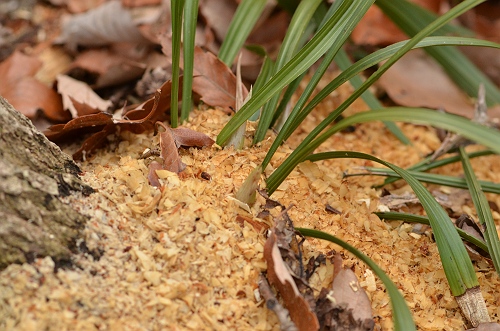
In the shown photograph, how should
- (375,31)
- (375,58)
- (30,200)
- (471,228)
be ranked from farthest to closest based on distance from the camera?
(375,31) < (471,228) < (375,58) < (30,200)

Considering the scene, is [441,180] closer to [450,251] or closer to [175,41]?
[450,251]

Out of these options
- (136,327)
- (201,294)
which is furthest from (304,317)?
(136,327)

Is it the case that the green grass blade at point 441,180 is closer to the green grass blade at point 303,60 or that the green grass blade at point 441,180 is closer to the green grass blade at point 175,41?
the green grass blade at point 303,60

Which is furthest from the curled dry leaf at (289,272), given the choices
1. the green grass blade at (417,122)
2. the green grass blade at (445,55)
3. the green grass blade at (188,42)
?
the green grass blade at (445,55)

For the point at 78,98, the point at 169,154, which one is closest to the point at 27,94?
the point at 78,98

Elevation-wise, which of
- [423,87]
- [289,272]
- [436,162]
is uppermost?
[423,87]

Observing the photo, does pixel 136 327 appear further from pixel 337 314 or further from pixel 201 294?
pixel 337 314

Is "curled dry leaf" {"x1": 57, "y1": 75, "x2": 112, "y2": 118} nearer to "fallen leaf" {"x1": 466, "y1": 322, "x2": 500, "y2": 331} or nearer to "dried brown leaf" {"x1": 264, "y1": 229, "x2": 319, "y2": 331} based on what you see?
"dried brown leaf" {"x1": 264, "y1": 229, "x2": 319, "y2": 331}
